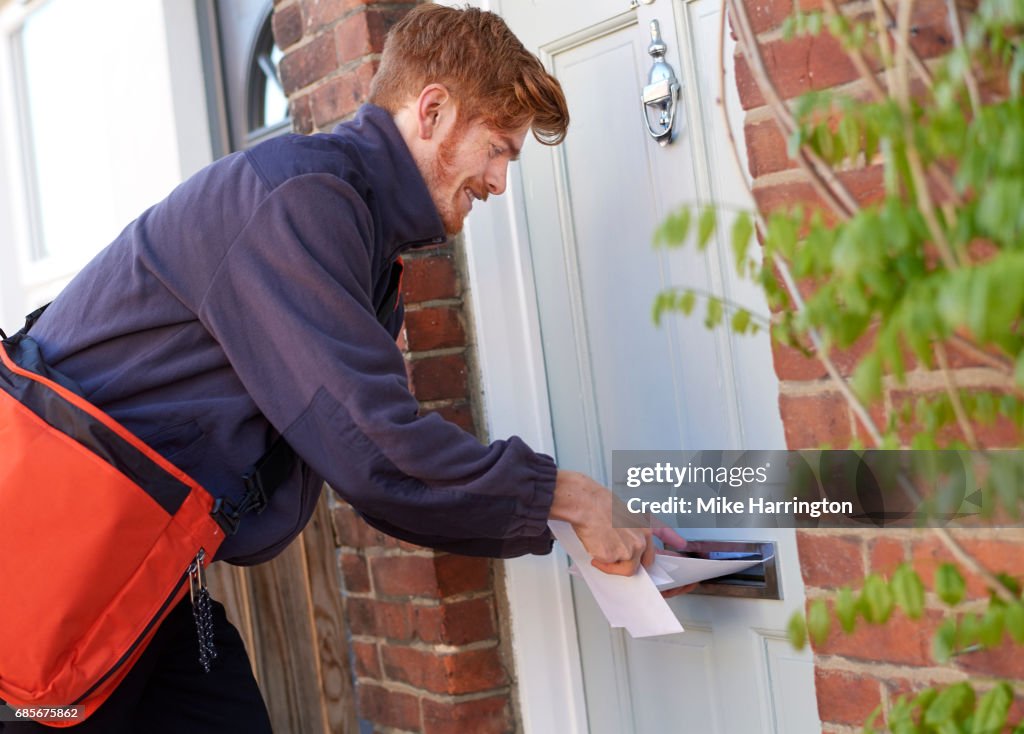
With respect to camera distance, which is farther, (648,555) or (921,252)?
(648,555)

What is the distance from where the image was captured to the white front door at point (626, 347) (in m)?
2.14

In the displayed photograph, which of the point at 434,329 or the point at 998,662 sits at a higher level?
the point at 434,329

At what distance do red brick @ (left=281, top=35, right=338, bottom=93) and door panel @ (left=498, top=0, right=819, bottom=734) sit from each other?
389 millimetres

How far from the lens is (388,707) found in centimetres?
269

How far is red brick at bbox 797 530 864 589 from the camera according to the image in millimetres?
1628

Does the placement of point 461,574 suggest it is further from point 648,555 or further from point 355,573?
point 648,555

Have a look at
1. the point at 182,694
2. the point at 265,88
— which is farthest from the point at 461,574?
the point at 265,88

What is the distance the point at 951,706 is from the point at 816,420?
626 mm

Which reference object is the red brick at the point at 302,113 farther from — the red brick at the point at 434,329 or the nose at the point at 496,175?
the nose at the point at 496,175

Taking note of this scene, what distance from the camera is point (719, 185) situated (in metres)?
2.12

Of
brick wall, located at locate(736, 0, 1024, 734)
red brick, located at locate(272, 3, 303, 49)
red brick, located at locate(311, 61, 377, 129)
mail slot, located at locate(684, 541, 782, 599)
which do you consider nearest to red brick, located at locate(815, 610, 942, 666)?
A: brick wall, located at locate(736, 0, 1024, 734)

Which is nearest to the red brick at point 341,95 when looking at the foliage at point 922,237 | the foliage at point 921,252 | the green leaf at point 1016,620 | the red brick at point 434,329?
the red brick at point 434,329

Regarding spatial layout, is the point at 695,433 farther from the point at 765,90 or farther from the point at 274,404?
the point at 765,90

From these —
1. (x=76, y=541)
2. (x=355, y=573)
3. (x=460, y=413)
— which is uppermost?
(x=460, y=413)
